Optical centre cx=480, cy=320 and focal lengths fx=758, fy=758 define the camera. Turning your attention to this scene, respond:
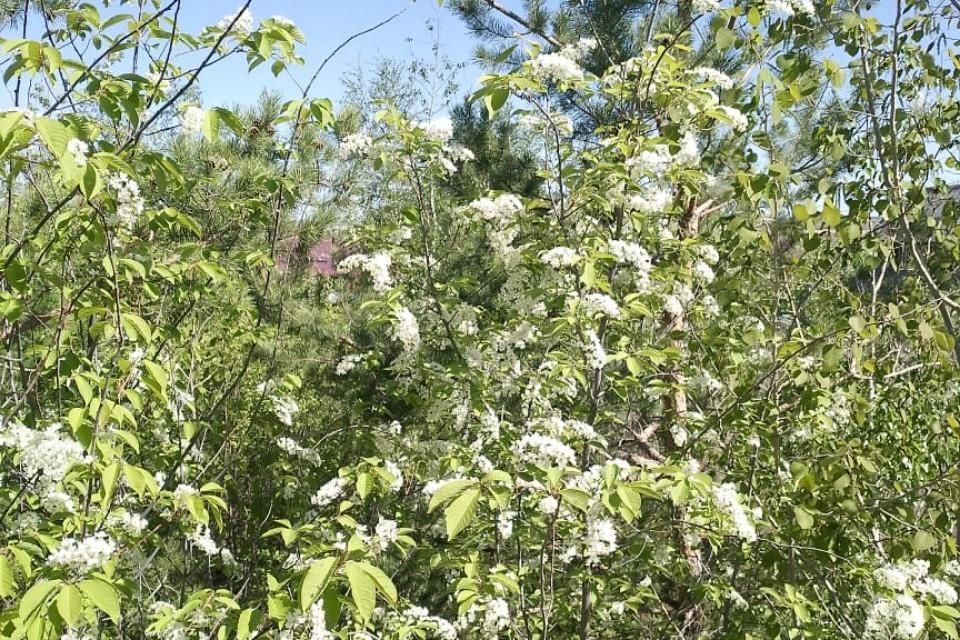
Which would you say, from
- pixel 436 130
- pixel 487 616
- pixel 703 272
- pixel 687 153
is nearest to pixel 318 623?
pixel 487 616

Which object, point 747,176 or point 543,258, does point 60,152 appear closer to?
point 543,258

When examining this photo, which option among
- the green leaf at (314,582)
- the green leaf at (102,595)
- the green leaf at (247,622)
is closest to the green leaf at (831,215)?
the green leaf at (314,582)

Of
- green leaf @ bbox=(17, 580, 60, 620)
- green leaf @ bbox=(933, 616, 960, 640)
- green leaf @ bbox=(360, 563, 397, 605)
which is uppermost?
green leaf @ bbox=(17, 580, 60, 620)

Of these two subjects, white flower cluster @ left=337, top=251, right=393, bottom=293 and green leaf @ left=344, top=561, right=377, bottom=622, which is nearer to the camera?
green leaf @ left=344, top=561, right=377, bottom=622

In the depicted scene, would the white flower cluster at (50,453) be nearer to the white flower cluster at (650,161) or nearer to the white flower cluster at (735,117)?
the white flower cluster at (650,161)

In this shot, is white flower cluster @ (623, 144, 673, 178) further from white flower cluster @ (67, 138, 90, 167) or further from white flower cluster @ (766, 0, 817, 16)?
white flower cluster @ (67, 138, 90, 167)

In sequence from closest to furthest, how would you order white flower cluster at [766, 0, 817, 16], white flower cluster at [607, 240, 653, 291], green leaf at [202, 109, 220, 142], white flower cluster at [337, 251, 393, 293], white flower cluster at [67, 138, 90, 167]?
1. white flower cluster at [67, 138, 90, 167]
2. green leaf at [202, 109, 220, 142]
3. white flower cluster at [766, 0, 817, 16]
4. white flower cluster at [607, 240, 653, 291]
5. white flower cluster at [337, 251, 393, 293]

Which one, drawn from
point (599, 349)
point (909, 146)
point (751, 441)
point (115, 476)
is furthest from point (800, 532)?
point (115, 476)

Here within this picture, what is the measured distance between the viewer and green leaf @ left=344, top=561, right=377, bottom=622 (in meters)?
1.27

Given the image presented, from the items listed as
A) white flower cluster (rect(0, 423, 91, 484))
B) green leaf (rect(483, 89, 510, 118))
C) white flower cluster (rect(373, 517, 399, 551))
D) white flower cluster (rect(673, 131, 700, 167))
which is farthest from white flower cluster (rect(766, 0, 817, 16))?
white flower cluster (rect(0, 423, 91, 484))

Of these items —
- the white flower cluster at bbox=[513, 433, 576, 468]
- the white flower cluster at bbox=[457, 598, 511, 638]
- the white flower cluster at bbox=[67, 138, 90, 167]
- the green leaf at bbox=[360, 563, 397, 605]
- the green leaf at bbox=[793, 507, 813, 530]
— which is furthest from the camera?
the green leaf at bbox=[793, 507, 813, 530]

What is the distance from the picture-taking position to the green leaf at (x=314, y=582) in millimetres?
1271

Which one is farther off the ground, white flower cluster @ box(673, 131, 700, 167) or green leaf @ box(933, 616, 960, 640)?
white flower cluster @ box(673, 131, 700, 167)

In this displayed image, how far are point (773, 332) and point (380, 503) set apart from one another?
170cm
